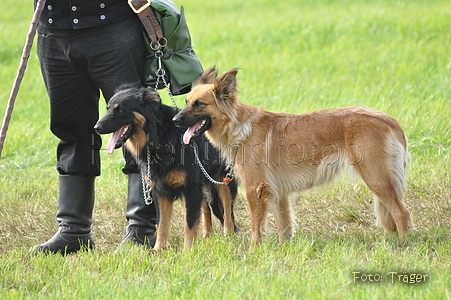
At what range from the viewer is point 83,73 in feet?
14.6

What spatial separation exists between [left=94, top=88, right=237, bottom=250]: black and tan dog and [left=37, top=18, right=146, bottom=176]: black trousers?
0.20 metres

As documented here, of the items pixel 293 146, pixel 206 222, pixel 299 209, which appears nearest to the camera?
pixel 293 146

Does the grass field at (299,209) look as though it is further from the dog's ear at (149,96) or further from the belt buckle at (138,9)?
the belt buckle at (138,9)

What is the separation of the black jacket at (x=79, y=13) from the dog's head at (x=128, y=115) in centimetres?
57

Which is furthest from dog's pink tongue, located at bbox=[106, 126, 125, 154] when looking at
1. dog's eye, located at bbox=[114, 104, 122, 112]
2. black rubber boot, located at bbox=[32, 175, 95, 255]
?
black rubber boot, located at bbox=[32, 175, 95, 255]

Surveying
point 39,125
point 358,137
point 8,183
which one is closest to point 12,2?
point 39,125

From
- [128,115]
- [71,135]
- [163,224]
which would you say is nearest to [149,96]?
[128,115]

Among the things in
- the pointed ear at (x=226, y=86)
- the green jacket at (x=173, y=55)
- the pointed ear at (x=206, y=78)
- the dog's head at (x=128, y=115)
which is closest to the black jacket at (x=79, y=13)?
the green jacket at (x=173, y=55)

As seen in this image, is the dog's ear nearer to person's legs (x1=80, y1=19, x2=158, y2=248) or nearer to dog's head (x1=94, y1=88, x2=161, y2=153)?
dog's head (x1=94, y1=88, x2=161, y2=153)

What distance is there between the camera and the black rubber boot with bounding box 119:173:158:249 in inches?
187

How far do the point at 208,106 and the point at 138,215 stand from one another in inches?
46.5

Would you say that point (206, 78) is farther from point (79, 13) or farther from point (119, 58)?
point (79, 13)

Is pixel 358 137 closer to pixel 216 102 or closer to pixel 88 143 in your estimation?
pixel 216 102

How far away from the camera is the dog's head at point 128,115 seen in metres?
4.27
